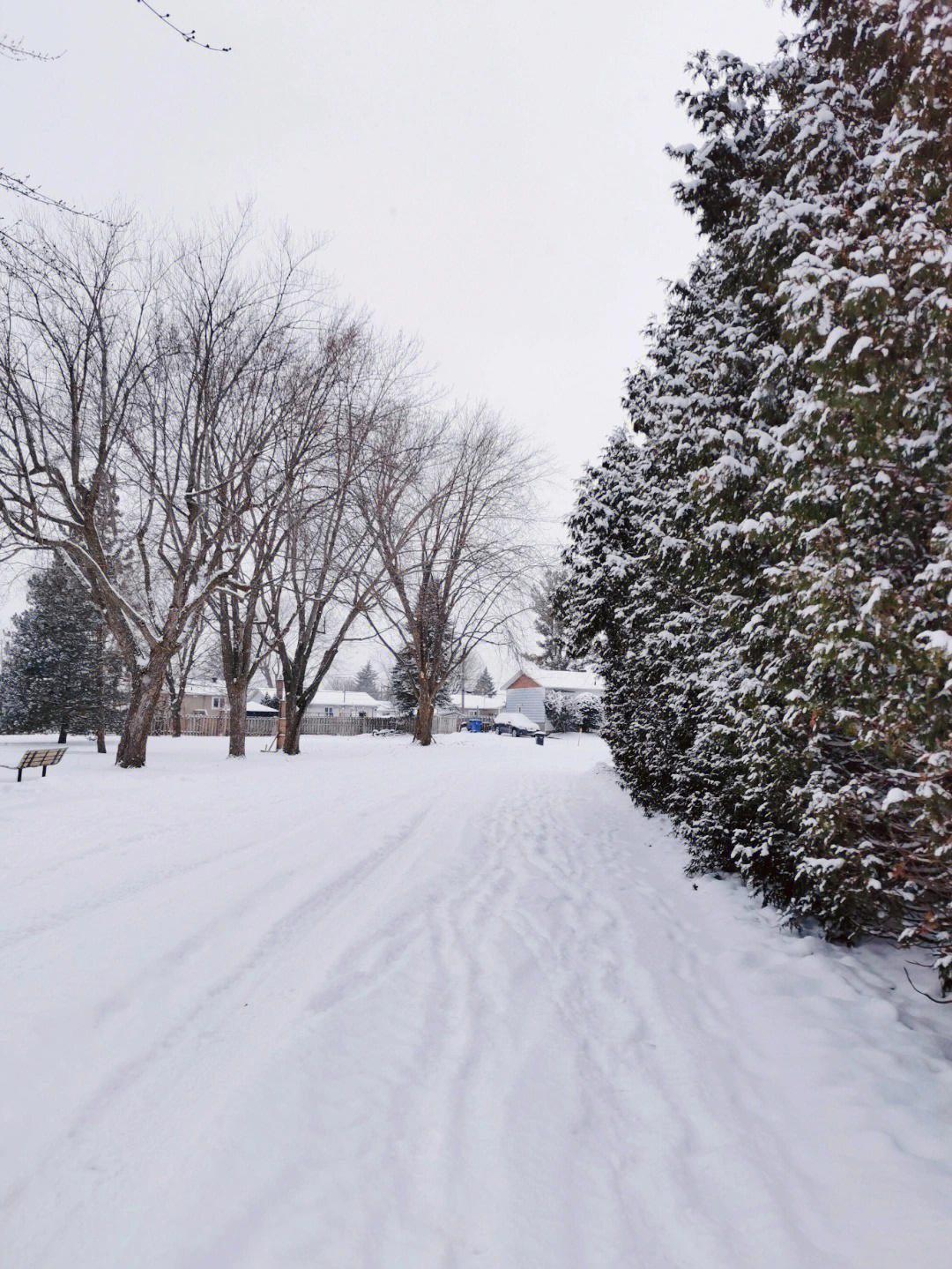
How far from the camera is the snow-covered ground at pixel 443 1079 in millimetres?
1891

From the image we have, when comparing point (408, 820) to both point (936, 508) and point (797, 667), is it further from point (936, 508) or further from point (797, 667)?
point (936, 508)

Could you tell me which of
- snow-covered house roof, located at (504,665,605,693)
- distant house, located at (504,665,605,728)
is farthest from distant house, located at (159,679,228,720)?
snow-covered house roof, located at (504,665,605,693)

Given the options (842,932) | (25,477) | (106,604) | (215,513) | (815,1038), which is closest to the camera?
(815,1038)

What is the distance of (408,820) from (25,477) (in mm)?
9393

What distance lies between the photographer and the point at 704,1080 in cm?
276

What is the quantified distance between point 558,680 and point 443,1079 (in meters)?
43.7

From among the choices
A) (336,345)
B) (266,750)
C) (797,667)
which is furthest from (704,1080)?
(266,750)

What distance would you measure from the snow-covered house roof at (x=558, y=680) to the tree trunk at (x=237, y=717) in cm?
2864

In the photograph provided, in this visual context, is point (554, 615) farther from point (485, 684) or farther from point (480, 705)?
point (485, 684)

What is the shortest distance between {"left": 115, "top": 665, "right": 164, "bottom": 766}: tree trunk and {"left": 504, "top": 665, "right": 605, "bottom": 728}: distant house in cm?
3162

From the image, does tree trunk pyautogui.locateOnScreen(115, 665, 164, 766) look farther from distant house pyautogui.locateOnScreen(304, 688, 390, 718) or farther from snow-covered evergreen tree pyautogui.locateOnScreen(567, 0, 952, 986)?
distant house pyautogui.locateOnScreen(304, 688, 390, 718)

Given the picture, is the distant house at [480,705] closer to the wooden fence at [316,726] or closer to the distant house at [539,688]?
the distant house at [539,688]

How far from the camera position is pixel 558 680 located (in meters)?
45.9

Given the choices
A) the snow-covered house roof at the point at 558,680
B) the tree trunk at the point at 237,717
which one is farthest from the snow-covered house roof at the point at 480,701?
the tree trunk at the point at 237,717
